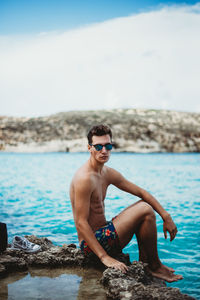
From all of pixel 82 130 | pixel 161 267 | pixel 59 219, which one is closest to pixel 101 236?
pixel 161 267

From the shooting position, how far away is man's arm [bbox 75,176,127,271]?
3.44 m

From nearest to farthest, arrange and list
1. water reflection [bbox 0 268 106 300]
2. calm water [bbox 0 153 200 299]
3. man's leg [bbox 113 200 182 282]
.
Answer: water reflection [bbox 0 268 106 300] → man's leg [bbox 113 200 182 282] → calm water [bbox 0 153 200 299]

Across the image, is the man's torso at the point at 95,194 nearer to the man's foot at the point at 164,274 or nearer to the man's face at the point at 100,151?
the man's face at the point at 100,151

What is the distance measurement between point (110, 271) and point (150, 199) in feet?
3.51

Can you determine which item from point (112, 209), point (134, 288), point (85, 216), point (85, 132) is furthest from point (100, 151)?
point (85, 132)

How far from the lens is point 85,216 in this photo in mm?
3482

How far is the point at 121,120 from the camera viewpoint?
48.2 meters

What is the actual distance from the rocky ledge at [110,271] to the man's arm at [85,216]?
9.3 inches

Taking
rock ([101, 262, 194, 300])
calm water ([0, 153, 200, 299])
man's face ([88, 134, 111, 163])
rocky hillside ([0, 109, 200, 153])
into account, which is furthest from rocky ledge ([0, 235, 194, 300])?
rocky hillside ([0, 109, 200, 153])

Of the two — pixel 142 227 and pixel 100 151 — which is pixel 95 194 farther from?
pixel 142 227

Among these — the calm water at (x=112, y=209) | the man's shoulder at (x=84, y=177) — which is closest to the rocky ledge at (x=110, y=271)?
the calm water at (x=112, y=209)

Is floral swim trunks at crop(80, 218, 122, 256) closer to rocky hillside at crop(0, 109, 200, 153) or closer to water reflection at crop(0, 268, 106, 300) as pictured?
water reflection at crop(0, 268, 106, 300)

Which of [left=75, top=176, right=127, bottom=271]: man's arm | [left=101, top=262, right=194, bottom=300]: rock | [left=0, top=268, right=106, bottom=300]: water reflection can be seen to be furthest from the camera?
[left=75, top=176, right=127, bottom=271]: man's arm

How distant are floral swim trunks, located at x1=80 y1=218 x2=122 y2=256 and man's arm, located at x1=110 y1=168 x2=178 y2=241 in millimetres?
519
